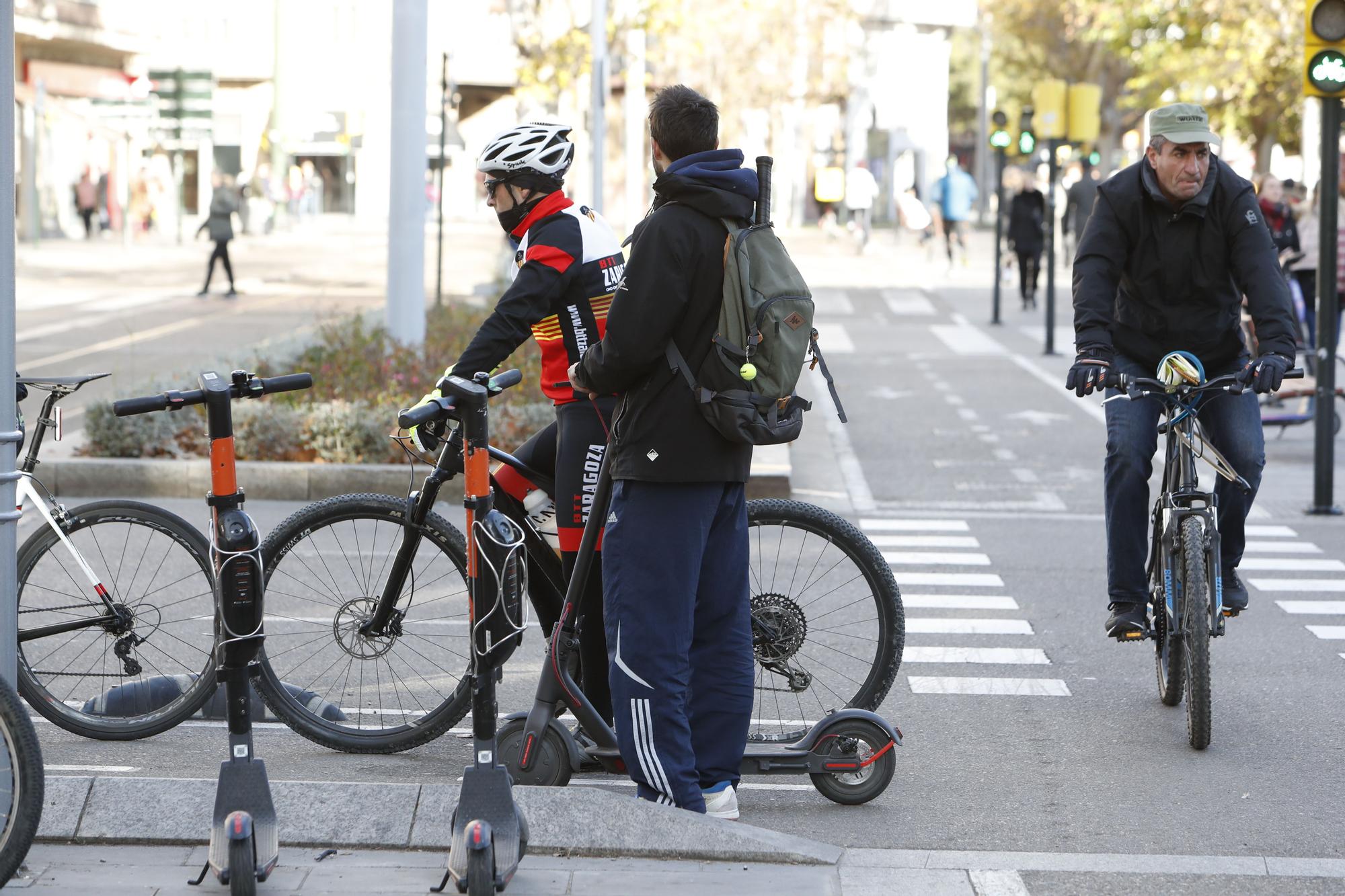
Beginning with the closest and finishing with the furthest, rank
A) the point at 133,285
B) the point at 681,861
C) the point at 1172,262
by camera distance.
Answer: the point at 681,861, the point at 1172,262, the point at 133,285

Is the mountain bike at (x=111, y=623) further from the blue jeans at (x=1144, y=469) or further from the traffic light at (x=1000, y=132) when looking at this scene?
the traffic light at (x=1000, y=132)

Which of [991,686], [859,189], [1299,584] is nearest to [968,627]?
[991,686]

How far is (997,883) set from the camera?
4559 millimetres

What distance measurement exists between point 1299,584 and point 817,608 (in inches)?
156

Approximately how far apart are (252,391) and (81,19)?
45430 mm

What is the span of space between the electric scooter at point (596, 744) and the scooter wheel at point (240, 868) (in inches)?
41.6

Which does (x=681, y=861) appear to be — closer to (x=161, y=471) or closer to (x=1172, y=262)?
(x=1172, y=262)

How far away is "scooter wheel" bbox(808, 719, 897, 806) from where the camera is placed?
5203mm

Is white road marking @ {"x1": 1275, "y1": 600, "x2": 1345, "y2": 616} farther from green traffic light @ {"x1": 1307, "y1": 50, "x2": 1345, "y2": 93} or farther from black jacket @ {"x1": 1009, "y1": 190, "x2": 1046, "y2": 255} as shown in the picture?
black jacket @ {"x1": 1009, "y1": 190, "x2": 1046, "y2": 255}

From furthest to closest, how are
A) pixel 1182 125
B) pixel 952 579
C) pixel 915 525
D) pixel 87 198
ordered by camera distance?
pixel 87 198, pixel 915 525, pixel 952 579, pixel 1182 125

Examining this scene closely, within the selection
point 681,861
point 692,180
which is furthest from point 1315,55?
point 681,861

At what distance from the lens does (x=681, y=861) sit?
4535 millimetres

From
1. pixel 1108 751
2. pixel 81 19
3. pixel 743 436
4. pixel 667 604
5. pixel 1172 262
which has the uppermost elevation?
pixel 81 19

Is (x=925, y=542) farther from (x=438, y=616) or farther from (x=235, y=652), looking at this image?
(x=235, y=652)
